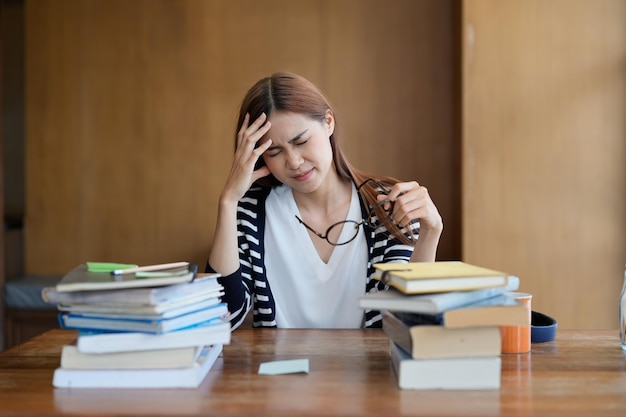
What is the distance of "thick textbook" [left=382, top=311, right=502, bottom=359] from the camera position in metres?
1.01

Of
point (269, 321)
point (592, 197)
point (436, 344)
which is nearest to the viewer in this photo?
point (436, 344)

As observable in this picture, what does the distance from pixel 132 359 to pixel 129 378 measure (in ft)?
0.10

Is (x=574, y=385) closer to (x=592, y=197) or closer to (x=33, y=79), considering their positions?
(x=592, y=197)

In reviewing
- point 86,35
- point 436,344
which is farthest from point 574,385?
point 86,35

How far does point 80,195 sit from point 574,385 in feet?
10.5

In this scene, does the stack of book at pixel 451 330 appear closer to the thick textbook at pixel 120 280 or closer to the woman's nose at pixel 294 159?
the thick textbook at pixel 120 280

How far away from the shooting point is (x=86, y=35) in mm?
3652

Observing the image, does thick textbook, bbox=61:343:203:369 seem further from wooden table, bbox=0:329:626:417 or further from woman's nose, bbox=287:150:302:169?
woman's nose, bbox=287:150:302:169

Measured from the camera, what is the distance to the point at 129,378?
1041mm

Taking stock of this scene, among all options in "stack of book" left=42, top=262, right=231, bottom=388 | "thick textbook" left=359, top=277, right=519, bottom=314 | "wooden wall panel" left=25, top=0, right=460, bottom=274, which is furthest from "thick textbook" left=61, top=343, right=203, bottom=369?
"wooden wall panel" left=25, top=0, right=460, bottom=274

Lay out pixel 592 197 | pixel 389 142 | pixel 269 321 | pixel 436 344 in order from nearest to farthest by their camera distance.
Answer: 1. pixel 436 344
2. pixel 269 321
3. pixel 592 197
4. pixel 389 142

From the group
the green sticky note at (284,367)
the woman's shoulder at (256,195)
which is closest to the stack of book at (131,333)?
the green sticky note at (284,367)

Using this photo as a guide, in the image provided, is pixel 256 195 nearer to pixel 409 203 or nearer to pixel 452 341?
pixel 409 203

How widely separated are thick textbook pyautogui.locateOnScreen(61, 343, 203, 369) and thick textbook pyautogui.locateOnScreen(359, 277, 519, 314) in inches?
11.7
